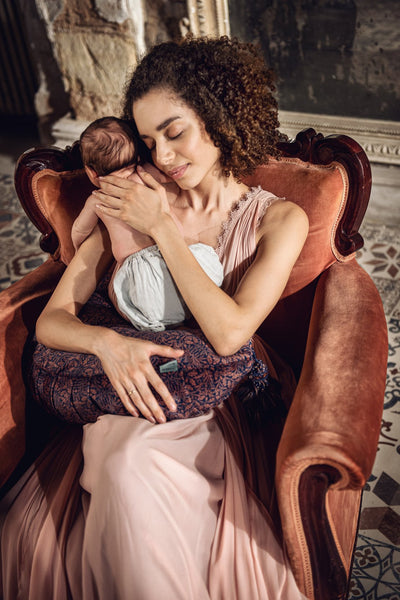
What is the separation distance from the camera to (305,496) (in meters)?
1.08

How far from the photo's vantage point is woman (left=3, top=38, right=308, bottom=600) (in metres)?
1.12

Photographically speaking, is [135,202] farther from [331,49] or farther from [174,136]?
[331,49]

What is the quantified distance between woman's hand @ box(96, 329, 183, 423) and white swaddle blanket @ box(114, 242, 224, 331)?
0.12 m

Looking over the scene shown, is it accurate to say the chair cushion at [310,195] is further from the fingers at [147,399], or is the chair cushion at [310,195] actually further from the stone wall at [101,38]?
the stone wall at [101,38]

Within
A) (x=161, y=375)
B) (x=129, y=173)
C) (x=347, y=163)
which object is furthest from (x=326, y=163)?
(x=161, y=375)

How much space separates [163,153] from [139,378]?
2.12 feet

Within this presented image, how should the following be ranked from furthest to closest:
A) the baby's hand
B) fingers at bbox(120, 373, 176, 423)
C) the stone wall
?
the stone wall < the baby's hand < fingers at bbox(120, 373, 176, 423)

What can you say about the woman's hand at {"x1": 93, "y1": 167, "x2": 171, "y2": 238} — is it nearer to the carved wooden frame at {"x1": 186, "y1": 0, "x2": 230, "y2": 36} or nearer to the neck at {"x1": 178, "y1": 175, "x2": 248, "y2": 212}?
the neck at {"x1": 178, "y1": 175, "x2": 248, "y2": 212}

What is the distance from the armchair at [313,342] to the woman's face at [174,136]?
0.71 feet

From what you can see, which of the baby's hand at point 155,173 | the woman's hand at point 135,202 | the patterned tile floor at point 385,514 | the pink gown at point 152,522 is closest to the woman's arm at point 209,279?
the woman's hand at point 135,202

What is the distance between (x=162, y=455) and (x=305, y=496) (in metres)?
0.33

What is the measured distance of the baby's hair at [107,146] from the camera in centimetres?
141

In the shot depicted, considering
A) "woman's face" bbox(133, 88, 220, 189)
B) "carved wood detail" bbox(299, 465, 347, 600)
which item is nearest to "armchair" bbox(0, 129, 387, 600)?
"carved wood detail" bbox(299, 465, 347, 600)

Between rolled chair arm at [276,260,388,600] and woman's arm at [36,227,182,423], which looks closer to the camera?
rolled chair arm at [276,260,388,600]
